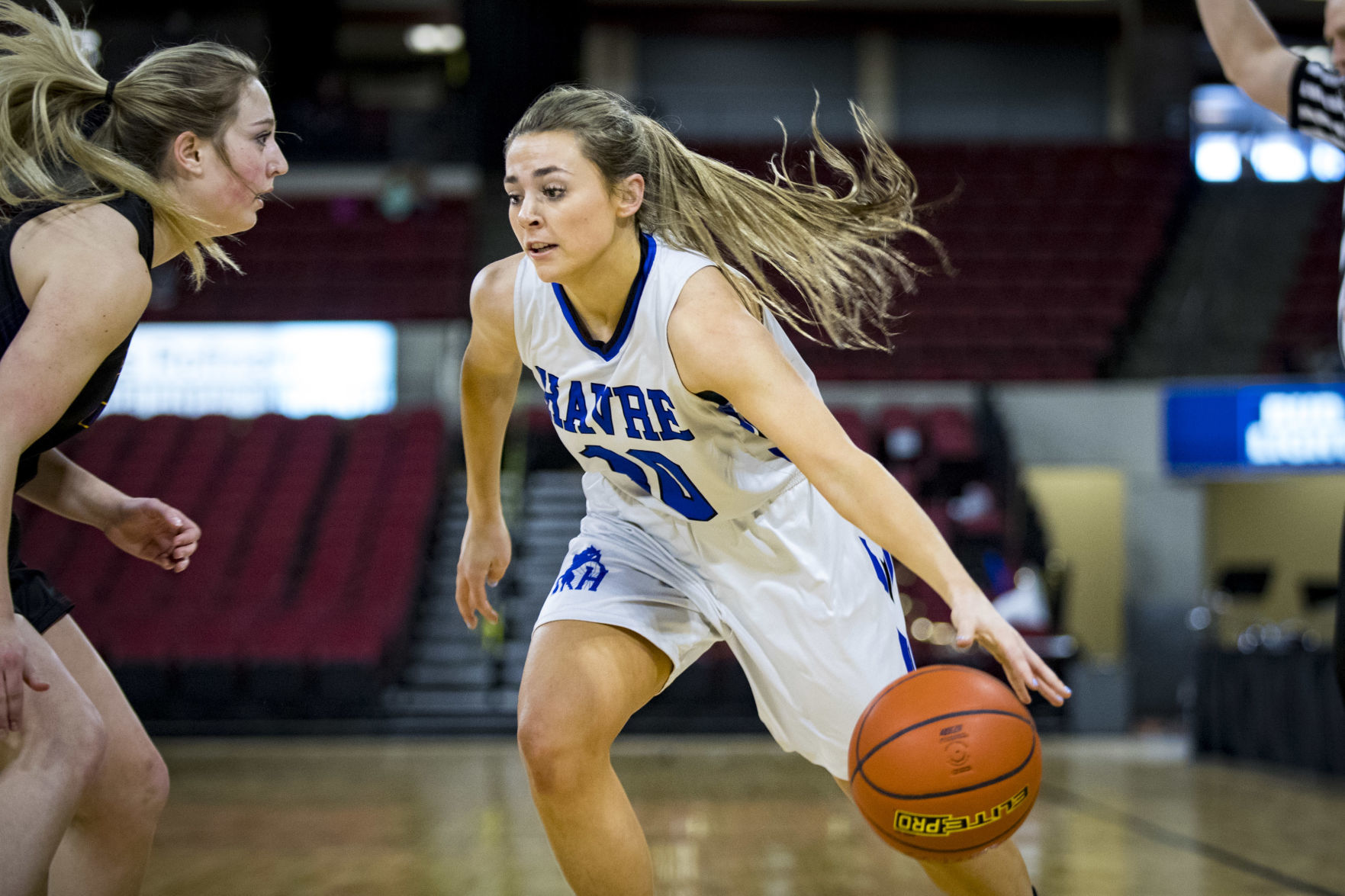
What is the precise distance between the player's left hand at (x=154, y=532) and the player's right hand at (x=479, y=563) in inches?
21.5

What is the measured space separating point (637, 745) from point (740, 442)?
19.0 feet

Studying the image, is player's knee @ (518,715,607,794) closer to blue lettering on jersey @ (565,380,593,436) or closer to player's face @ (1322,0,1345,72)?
blue lettering on jersey @ (565,380,593,436)

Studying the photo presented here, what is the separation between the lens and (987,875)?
7.34ft

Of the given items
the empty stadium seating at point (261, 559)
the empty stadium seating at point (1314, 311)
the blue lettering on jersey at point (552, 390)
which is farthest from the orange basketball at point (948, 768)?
the empty stadium seating at point (1314, 311)

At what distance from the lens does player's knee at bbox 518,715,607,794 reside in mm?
2025

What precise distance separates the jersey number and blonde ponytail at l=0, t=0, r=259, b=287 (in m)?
0.81

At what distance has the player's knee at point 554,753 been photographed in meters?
2.03

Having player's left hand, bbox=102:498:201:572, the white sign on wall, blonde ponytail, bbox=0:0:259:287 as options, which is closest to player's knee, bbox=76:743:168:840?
player's left hand, bbox=102:498:201:572

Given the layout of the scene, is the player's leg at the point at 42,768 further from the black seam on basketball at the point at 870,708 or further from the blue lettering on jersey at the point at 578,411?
the black seam on basketball at the point at 870,708

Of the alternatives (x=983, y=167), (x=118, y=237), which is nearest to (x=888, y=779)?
(x=118, y=237)

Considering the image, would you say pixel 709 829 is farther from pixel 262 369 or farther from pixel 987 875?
pixel 262 369

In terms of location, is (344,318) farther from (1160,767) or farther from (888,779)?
(888,779)

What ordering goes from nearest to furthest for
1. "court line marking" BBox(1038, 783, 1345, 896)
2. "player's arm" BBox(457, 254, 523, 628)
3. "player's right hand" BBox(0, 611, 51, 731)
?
"player's right hand" BBox(0, 611, 51, 731), "player's arm" BBox(457, 254, 523, 628), "court line marking" BBox(1038, 783, 1345, 896)

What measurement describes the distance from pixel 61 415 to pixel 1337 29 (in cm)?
205
